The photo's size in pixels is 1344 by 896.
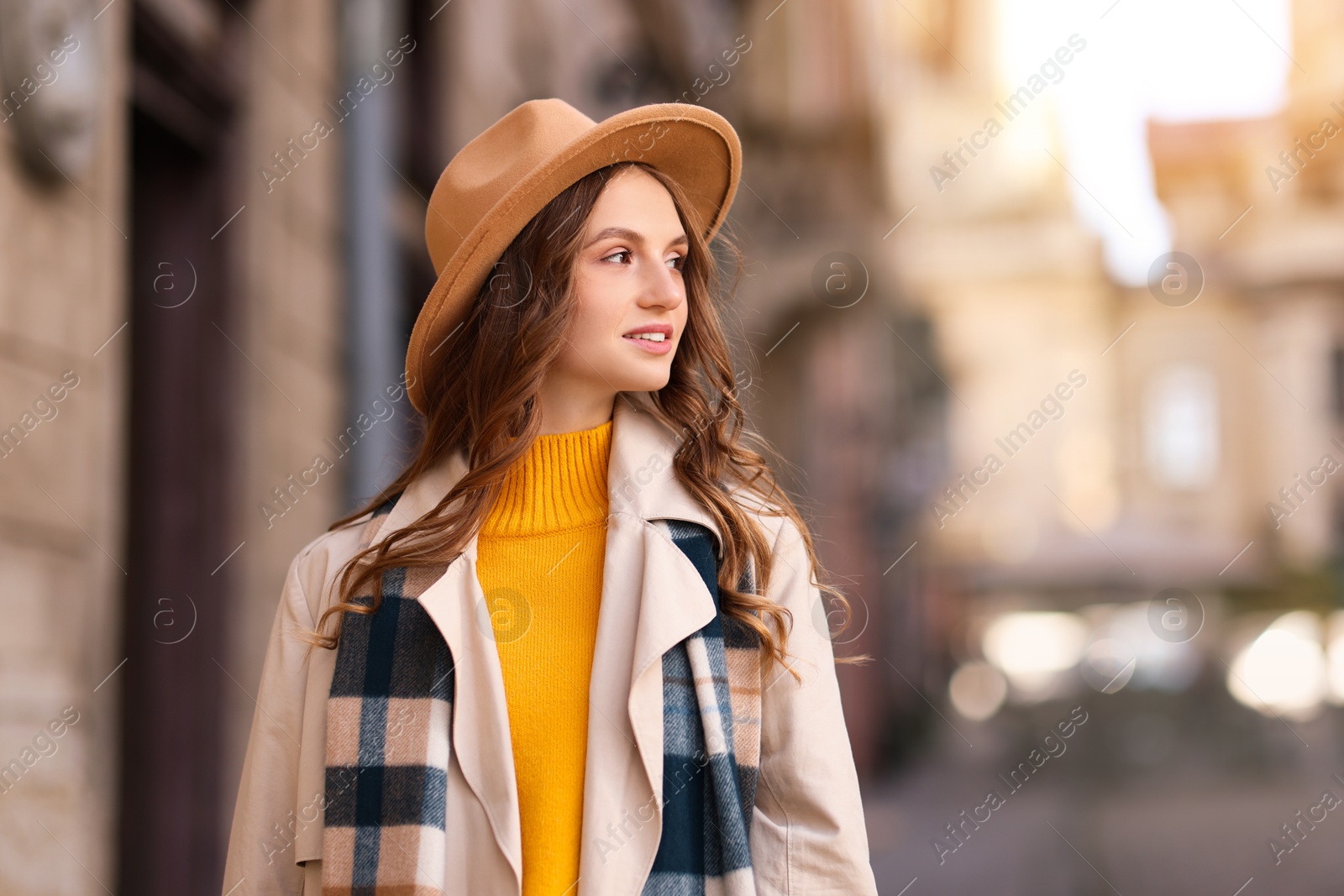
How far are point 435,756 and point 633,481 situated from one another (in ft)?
1.57

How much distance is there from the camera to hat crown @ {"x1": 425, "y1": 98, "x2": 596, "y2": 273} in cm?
204

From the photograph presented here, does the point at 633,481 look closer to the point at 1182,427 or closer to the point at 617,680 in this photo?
the point at 617,680

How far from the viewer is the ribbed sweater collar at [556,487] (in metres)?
2.08

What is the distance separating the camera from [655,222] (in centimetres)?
203

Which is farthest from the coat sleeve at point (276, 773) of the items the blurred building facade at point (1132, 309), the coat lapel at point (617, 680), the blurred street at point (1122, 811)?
the blurred building facade at point (1132, 309)

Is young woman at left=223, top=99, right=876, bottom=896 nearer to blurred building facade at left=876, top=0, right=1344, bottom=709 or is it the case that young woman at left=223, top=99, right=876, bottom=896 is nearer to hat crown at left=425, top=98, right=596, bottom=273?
hat crown at left=425, top=98, right=596, bottom=273

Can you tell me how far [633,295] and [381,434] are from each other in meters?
3.47

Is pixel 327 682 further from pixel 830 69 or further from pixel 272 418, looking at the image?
pixel 830 69

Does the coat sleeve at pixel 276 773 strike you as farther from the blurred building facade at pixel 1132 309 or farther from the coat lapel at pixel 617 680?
the blurred building facade at pixel 1132 309

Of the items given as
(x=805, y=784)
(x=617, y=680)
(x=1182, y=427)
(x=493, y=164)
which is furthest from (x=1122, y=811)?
(x=1182, y=427)

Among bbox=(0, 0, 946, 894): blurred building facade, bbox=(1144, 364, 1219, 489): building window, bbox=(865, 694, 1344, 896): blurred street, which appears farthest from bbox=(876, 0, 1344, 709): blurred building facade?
bbox=(0, 0, 946, 894): blurred building facade

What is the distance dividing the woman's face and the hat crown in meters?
0.12

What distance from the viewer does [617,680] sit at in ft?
6.28

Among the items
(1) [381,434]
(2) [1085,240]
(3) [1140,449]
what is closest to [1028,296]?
(2) [1085,240]
